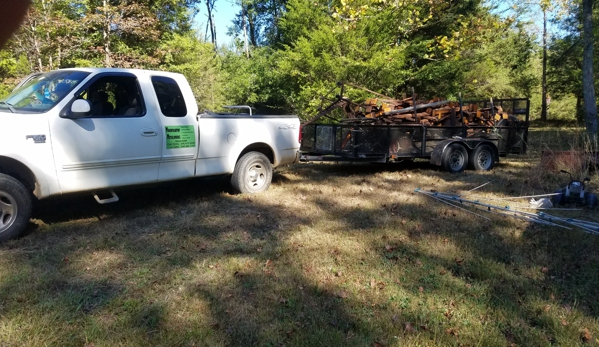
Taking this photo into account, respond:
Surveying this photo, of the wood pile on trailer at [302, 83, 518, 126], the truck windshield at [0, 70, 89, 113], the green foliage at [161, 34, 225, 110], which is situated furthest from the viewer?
the green foliage at [161, 34, 225, 110]

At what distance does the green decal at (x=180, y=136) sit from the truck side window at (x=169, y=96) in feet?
0.63

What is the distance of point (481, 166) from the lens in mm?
10023

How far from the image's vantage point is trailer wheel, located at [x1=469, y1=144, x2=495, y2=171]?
988cm

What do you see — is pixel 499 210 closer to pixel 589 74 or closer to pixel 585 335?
pixel 585 335

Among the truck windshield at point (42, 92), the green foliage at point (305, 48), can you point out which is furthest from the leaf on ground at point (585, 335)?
the green foliage at point (305, 48)

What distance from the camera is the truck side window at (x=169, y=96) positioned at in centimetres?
598

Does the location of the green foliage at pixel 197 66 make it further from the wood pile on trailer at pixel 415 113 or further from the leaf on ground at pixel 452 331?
the leaf on ground at pixel 452 331

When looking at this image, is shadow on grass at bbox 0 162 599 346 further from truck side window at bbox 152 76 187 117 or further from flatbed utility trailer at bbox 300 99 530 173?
flatbed utility trailer at bbox 300 99 530 173

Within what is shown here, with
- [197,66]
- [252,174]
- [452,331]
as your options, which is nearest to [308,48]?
[197,66]

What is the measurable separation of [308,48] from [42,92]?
1159cm

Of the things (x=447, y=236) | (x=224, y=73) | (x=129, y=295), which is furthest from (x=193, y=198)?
(x=224, y=73)

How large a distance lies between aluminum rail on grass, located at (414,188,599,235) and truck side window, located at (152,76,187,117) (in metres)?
4.19

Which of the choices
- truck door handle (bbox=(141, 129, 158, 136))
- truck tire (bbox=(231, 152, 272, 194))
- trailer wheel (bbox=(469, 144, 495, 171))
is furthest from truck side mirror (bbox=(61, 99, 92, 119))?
trailer wheel (bbox=(469, 144, 495, 171))

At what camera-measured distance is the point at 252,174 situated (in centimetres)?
723
